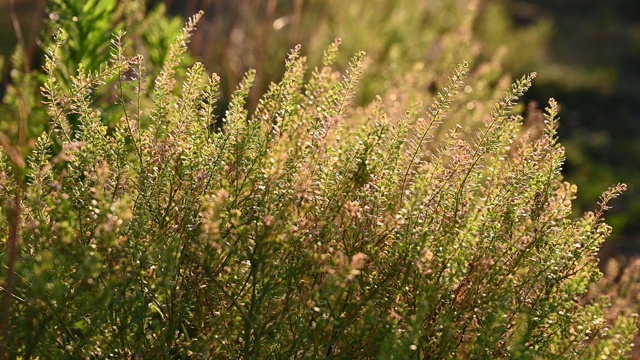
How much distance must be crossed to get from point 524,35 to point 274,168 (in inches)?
330

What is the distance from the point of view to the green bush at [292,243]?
170cm

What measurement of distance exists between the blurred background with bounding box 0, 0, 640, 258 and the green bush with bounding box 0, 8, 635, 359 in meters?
0.92

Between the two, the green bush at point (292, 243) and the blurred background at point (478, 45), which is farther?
the blurred background at point (478, 45)

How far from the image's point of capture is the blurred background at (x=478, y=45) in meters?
4.50

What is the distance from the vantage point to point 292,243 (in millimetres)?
1780

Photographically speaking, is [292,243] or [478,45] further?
[478,45]

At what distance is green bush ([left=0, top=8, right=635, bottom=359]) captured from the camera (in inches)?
66.8

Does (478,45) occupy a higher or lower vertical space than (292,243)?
higher

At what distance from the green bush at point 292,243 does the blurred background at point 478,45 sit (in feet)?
3.02

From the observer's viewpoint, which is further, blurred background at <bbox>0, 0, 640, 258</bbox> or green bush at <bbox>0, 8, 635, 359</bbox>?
blurred background at <bbox>0, 0, 640, 258</bbox>

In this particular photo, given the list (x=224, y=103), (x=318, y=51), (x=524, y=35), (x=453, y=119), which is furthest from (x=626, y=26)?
(x=453, y=119)

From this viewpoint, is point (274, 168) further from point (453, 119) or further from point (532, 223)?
point (453, 119)

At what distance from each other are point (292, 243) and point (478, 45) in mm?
3467

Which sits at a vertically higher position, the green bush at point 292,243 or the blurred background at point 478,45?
the blurred background at point 478,45
